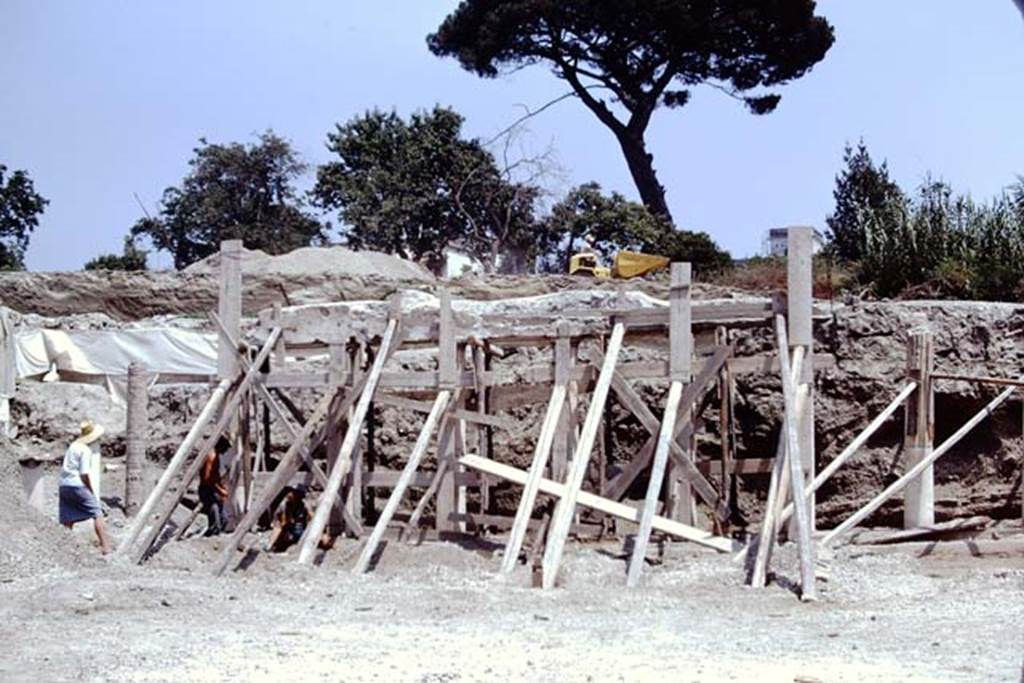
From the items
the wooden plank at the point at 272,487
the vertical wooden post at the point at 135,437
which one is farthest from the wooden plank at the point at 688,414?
the vertical wooden post at the point at 135,437

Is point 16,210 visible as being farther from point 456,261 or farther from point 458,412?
point 458,412

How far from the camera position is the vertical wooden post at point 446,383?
15641 mm

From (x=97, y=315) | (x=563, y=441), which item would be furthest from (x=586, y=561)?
(x=97, y=315)

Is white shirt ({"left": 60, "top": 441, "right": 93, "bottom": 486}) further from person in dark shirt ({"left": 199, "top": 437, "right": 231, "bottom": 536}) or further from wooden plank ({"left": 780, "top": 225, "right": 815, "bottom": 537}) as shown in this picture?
wooden plank ({"left": 780, "top": 225, "right": 815, "bottom": 537})

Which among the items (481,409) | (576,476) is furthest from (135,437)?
(576,476)

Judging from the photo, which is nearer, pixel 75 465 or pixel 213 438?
pixel 75 465

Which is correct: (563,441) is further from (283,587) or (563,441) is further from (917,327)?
(917,327)

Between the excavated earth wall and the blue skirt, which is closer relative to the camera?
the blue skirt

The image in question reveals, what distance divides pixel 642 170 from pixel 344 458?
24.4m

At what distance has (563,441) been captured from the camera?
52.3 ft

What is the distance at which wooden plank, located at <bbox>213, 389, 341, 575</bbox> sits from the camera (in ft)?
48.1

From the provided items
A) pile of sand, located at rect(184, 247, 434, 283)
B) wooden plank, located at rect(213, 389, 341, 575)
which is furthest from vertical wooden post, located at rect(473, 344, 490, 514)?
pile of sand, located at rect(184, 247, 434, 283)

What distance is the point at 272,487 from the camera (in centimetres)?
1528

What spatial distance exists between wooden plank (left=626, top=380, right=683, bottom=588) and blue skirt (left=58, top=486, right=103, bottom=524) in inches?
210
